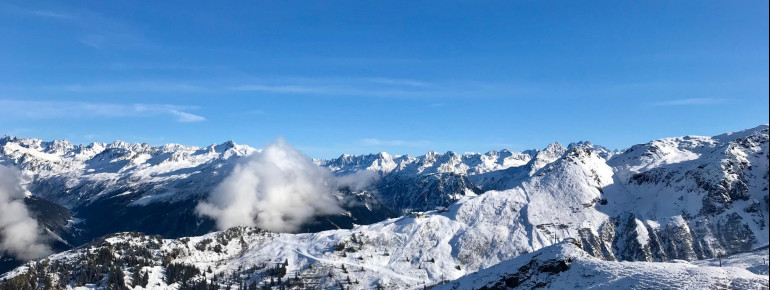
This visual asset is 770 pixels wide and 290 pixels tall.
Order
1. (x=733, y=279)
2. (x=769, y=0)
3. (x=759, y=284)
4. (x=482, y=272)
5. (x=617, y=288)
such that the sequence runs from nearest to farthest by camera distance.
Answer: (x=769, y=0) → (x=759, y=284) → (x=733, y=279) → (x=617, y=288) → (x=482, y=272)

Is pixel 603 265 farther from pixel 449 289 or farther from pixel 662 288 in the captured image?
pixel 449 289

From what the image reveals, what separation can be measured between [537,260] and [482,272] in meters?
19.7

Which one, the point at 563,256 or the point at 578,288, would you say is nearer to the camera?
the point at 578,288

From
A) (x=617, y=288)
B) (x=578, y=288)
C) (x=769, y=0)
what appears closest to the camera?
(x=769, y=0)

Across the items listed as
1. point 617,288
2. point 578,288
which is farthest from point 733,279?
point 578,288

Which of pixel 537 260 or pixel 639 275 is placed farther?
pixel 537 260

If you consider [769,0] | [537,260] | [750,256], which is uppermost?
[769,0]

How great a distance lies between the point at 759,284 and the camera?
93750 millimetres

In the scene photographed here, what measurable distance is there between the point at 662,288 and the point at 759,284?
1648 cm

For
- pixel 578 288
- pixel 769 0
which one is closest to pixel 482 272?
pixel 578 288

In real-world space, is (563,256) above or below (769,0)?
below

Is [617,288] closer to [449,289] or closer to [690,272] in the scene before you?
[690,272]

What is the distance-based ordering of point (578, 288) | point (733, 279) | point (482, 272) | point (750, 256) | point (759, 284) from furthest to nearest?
point (750, 256)
point (482, 272)
point (578, 288)
point (733, 279)
point (759, 284)

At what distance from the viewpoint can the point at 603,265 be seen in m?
123
